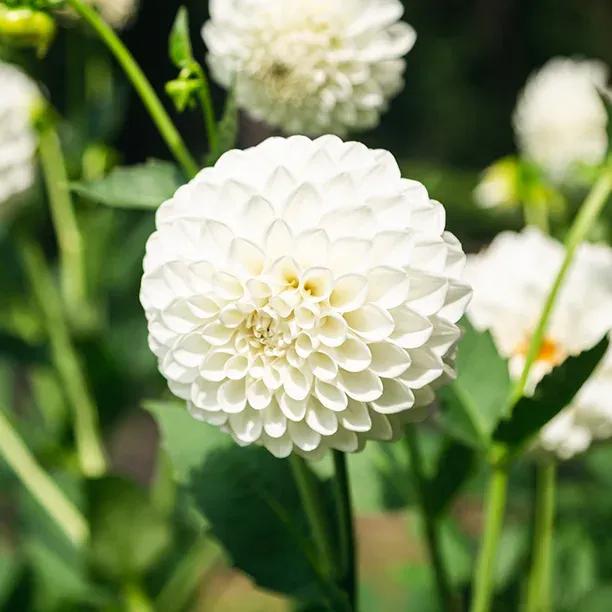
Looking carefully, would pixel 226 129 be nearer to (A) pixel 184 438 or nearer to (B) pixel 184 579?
(A) pixel 184 438

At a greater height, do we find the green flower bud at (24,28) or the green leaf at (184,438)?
the green flower bud at (24,28)

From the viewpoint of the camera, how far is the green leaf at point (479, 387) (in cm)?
43

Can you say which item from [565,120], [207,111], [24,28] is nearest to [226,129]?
[207,111]

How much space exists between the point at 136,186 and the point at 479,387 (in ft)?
0.60

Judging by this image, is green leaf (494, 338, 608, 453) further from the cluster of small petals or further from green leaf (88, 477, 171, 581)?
the cluster of small petals

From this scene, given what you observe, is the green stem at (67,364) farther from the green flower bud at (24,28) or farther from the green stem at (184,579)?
the green flower bud at (24,28)

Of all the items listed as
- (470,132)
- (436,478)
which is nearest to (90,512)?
(436,478)

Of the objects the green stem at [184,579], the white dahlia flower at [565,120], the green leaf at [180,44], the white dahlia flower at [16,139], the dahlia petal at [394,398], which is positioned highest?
the green leaf at [180,44]

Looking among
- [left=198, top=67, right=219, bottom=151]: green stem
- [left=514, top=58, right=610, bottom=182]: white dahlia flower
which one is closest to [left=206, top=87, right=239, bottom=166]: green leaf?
[left=198, top=67, right=219, bottom=151]: green stem

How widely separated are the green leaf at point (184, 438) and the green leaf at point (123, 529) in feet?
0.32

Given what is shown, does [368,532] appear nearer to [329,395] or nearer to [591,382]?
[591,382]

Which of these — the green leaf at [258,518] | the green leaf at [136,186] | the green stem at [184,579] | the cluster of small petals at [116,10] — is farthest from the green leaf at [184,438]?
the cluster of small petals at [116,10]

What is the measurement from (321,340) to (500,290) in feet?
0.73

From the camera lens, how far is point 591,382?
48 centimetres
